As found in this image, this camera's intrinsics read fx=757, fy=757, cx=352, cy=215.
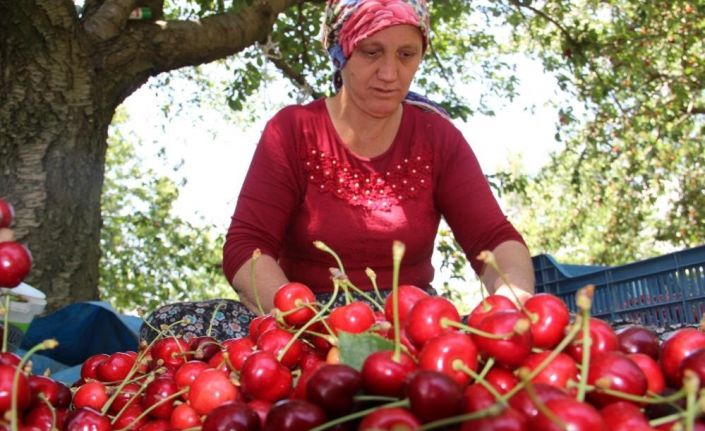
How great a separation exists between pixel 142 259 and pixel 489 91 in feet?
13.1

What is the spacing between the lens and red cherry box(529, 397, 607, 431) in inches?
21.8

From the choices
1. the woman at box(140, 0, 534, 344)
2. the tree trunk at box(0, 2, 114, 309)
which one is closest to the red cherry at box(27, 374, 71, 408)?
the woman at box(140, 0, 534, 344)

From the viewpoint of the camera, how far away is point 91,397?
0.99 meters

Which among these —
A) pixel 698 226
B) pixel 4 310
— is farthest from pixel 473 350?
pixel 698 226

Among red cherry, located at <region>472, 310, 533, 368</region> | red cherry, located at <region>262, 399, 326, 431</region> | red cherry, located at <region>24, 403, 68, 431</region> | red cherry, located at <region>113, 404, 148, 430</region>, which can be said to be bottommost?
red cherry, located at <region>113, 404, 148, 430</region>

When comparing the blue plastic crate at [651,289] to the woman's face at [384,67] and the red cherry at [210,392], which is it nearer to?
the woman's face at [384,67]

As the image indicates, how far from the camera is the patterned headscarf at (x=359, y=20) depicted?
77.8 inches

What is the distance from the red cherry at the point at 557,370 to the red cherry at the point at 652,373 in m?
0.09

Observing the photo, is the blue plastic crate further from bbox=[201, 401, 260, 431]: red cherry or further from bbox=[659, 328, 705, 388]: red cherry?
bbox=[201, 401, 260, 431]: red cherry

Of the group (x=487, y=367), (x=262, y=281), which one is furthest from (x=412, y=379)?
(x=262, y=281)

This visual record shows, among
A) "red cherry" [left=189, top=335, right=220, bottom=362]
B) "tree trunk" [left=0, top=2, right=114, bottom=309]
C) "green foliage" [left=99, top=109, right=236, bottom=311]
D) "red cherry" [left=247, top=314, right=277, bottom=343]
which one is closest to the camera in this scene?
"red cherry" [left=247, top=314, right=277, bottom=343]

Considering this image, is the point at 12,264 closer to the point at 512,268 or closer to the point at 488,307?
the point at 488,307

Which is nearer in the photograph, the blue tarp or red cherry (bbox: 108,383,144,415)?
red cherry (bbox: 108,383,144,415)

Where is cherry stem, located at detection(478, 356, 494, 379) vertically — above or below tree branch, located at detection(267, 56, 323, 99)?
below
